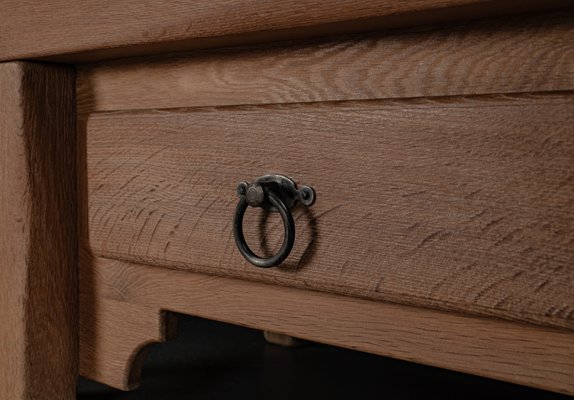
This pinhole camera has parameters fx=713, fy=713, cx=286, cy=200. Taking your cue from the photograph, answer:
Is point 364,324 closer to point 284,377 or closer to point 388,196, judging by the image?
point 388,196

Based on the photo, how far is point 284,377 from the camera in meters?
0.89

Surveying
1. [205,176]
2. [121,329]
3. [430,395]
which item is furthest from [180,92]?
[430,395]

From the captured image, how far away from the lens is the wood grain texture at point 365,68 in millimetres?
418

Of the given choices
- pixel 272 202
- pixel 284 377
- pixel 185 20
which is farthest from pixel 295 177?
pixel 284 377

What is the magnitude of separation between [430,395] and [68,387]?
0.41 meters

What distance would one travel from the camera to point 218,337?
1.08 metres

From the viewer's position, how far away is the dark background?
2.69ft

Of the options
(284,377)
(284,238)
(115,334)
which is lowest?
(284,377)

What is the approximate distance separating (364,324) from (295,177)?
11cm

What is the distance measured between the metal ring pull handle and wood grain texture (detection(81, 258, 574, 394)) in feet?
0.15

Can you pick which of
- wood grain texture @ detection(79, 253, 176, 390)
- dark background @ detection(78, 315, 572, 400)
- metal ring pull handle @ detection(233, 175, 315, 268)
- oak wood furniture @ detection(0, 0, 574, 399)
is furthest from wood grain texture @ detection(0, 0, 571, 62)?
dark background @ detection(78, 315, 572, 400)

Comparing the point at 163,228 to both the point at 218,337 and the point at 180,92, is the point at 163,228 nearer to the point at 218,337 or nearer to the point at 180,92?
the point at 180,92

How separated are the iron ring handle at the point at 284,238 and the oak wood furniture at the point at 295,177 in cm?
2

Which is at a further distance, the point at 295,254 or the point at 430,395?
the point at 430,395
